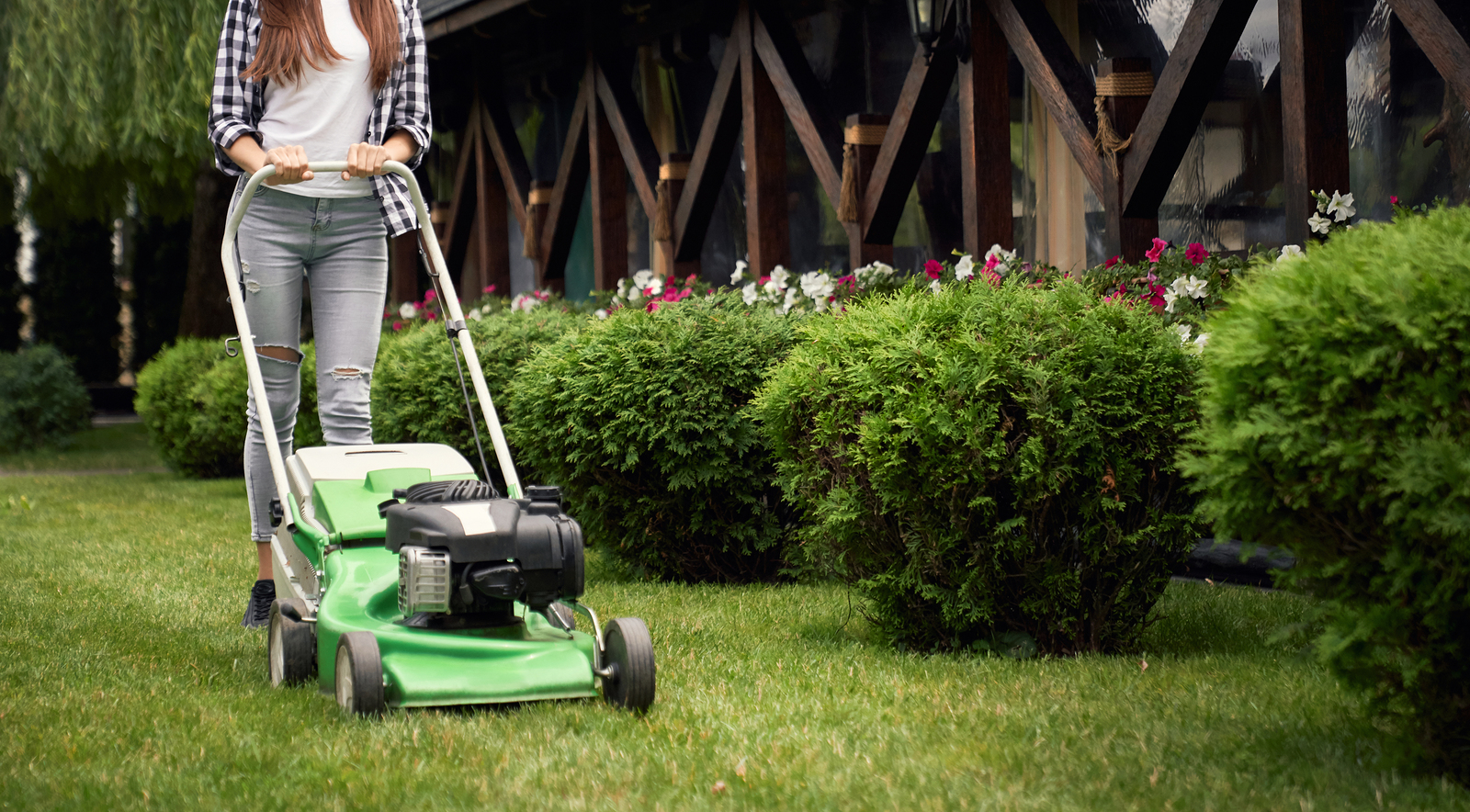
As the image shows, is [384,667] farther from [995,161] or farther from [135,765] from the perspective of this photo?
[995,161]

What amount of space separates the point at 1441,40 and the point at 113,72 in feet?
35.4

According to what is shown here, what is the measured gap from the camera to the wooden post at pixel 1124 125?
19.2 feet

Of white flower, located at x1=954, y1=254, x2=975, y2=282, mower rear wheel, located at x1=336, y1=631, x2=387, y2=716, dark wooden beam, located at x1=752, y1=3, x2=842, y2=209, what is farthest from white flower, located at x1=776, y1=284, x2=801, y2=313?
mower rear wheel, located at x1=336, y1=631, x2=387, y2=716

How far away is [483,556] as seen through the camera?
309cm

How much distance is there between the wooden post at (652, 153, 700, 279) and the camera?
29.4 ft

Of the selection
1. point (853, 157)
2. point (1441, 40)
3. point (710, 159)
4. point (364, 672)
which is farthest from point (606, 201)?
point (364, 672)

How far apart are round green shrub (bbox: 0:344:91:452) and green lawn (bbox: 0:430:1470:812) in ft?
38.7

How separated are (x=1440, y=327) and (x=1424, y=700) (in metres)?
0.75

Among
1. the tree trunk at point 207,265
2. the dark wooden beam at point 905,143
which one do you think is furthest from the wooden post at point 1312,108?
the tree trunk at point 207,265

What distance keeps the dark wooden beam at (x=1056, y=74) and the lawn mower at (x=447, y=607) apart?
3401 millimetres

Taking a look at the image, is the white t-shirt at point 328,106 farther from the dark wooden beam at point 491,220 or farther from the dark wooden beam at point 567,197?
the dark wooden beam at point 491,220

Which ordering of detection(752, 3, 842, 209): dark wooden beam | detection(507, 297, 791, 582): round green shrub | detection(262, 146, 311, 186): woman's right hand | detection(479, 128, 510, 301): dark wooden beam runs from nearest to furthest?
detection(262, 146, 311, 186): woman's right hand → detection(507, 297, 791, 582): round green shrub → detection(752, 3, 842, 209): dark wooden beam → detection(479, 128, 510, 301): dark wooden beam

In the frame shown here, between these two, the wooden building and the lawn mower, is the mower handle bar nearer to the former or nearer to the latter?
the lawn mower

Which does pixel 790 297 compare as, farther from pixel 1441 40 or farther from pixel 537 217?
pixel 537 217
